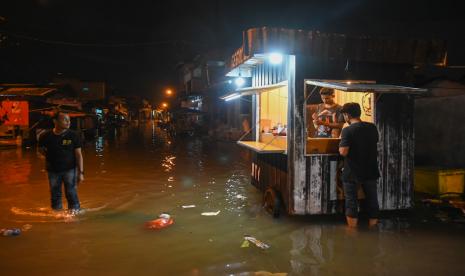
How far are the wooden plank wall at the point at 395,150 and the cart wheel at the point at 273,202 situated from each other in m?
2.05

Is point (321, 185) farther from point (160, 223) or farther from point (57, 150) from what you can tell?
point (57, 150)

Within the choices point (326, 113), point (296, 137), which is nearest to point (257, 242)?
point (296, 137)

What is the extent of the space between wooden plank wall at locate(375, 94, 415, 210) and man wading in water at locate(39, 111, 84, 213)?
614 centimetres

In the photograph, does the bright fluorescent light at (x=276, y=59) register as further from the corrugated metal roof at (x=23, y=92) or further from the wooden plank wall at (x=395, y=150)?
the corrugated metal roof at (x=23, y=92)

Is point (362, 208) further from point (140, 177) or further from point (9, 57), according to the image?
point (9, 57)

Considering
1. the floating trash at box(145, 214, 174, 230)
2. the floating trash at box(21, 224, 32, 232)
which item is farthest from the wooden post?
the floating trash at box(21, 224, 32, 232)

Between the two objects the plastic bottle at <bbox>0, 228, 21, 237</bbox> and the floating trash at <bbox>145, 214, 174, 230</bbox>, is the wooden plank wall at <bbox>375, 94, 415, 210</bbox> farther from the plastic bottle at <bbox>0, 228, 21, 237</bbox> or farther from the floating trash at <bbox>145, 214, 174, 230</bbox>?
the plastic bottle at <bbox>0, 228, 21, 237</bbox>

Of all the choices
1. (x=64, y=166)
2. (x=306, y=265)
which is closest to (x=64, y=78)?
(x=64, y=166)

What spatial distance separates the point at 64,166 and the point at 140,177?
18.4 ft

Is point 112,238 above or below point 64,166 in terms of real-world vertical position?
below

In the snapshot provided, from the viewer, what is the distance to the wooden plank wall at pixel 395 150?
778 centimetres

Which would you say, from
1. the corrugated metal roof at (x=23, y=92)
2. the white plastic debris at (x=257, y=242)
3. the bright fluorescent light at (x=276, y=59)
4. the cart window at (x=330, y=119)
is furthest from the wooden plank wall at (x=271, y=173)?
the corrugated metal roof at (x=23, y=92)

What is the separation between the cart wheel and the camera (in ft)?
25.6

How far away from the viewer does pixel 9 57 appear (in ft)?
106
